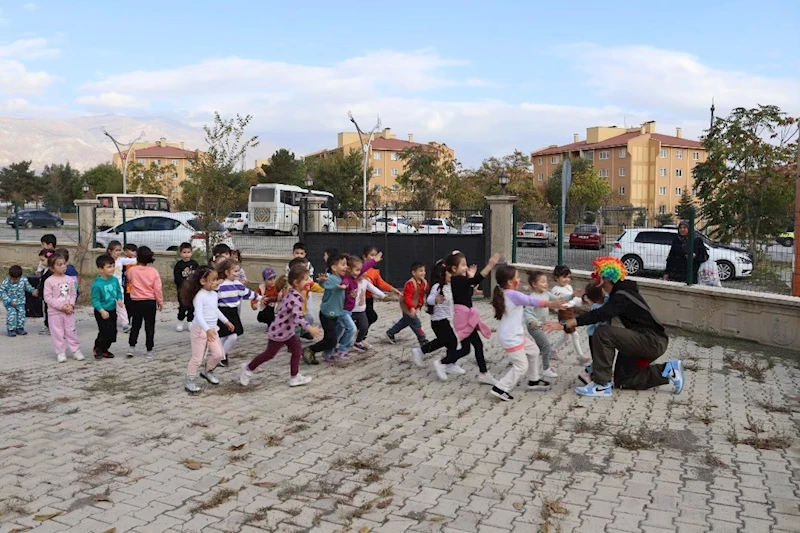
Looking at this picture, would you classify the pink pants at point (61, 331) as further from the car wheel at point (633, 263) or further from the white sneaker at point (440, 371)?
the car wheel at point (633, 263)

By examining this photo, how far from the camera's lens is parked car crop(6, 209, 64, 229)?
73.2 ft

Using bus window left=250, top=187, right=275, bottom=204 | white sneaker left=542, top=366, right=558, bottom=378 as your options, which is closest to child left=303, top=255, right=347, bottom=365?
white sneaker left=542, top=366, right=558, bottom=378

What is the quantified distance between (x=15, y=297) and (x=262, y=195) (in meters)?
28.9

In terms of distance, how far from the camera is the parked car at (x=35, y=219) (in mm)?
22323

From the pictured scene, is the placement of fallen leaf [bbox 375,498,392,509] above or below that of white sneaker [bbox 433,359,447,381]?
below

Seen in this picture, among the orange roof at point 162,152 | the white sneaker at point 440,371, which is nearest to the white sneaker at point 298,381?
the white sneaker at point 440,371

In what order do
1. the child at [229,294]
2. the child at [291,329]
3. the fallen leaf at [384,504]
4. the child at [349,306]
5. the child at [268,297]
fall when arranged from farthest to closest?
the child at [268,297] → the child at [349,306] → the child at [229,294] → the child at [291,329] → the fallen leaf at [384,504]

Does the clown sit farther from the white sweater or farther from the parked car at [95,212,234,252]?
the parked car at [95,212,234,252]

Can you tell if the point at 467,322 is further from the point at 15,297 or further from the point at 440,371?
the point at 15,297

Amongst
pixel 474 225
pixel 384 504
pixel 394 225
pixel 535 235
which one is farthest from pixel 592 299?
pixel 394 225

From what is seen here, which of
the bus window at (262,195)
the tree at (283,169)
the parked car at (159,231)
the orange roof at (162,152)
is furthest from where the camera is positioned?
the orange roof at (162,152)

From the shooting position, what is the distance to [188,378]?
7.39 m

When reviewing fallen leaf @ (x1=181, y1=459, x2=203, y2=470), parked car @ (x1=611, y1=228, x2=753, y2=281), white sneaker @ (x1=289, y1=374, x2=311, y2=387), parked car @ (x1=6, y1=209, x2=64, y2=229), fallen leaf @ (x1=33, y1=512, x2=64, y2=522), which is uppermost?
parked car @ (x1=6, y1=209, x2=64, y2=229)

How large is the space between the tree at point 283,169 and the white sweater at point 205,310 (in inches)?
2105
